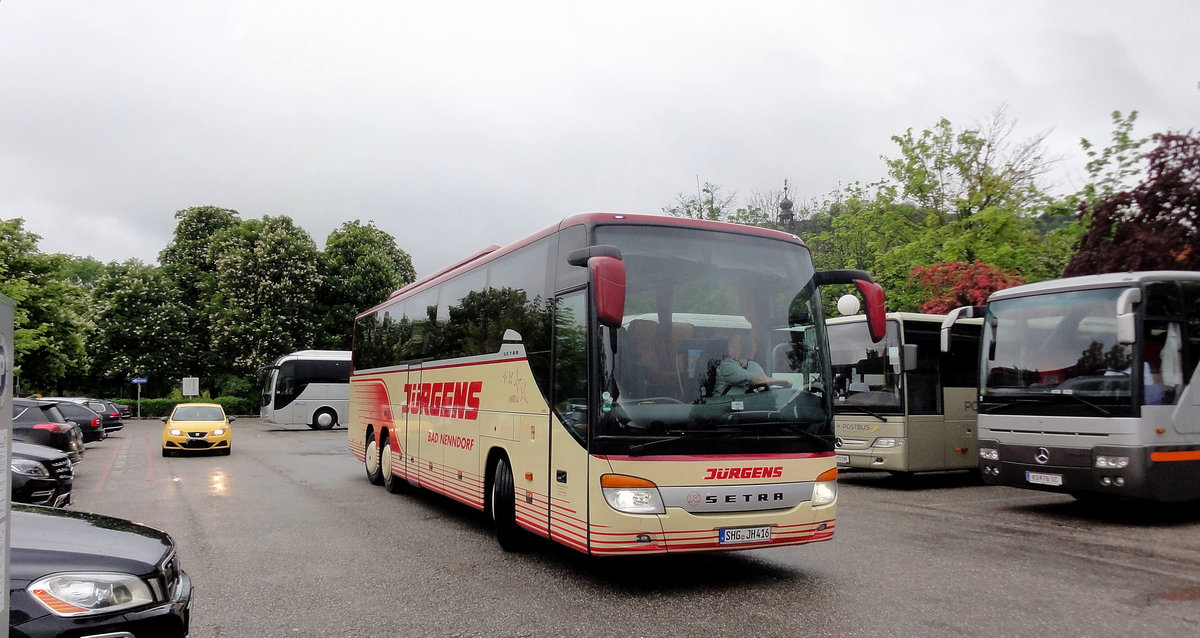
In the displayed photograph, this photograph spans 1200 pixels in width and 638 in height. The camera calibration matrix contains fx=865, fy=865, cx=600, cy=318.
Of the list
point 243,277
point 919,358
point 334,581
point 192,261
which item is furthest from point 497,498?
point 192,261

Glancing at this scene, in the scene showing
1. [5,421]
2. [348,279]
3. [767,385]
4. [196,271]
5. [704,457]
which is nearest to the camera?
[5,421]

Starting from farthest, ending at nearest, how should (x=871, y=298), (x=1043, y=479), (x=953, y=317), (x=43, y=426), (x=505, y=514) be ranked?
(x=43, y=426), (x=953, y=317), (x=1043, y=479), (x=505, y=514), (x=871, y=298)

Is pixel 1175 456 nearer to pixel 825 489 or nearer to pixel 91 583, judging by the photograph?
pixel 825 489

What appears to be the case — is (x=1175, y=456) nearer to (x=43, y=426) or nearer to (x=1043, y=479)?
(x=1043, y=479)

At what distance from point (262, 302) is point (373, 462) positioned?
3621 cm

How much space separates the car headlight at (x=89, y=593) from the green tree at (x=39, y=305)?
38985 millimetres

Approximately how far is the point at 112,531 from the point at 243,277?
154 ft

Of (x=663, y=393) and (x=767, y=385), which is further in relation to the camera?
(x=767, y=385)

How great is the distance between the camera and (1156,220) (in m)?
18.7

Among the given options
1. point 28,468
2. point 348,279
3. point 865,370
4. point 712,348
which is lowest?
point 28,468

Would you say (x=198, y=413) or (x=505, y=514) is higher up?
(x=198, y=413)

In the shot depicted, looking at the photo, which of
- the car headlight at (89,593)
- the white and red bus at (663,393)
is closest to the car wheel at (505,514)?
Result: the white and red bus at (663,393)

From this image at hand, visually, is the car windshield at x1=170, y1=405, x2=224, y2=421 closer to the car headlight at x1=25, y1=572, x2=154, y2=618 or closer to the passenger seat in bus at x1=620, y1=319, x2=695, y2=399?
the passenger seat in bus at x1=620, y1=319, x2=695, y2=399

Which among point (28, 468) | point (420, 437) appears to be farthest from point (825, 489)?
point (28, 468)
